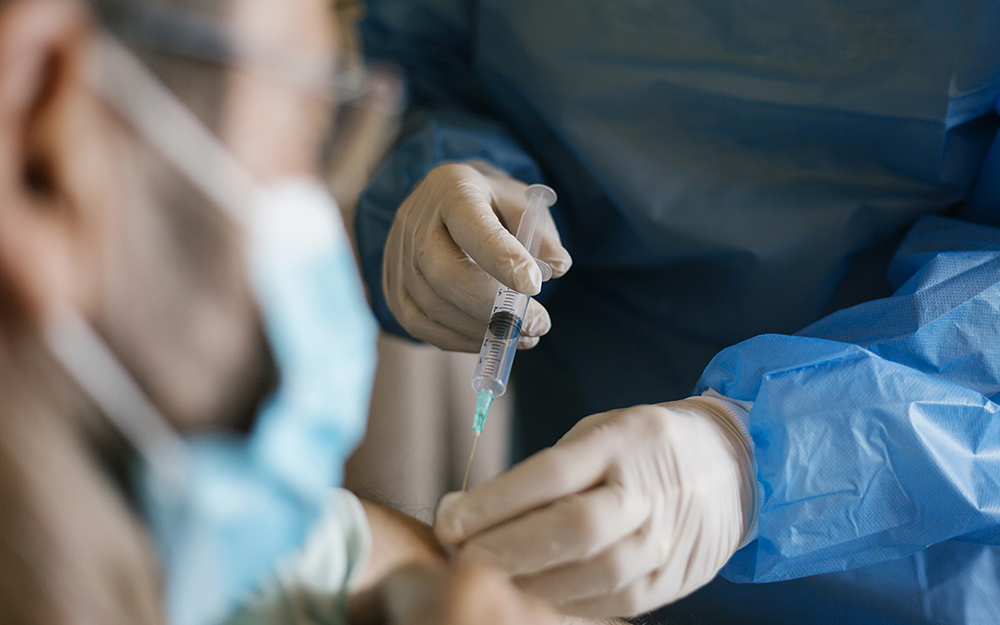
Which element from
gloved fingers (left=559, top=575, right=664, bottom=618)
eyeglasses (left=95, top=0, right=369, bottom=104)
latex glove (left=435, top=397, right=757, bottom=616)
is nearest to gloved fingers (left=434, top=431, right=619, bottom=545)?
latex glove (left=435, top=397, right=757, bottom=616)

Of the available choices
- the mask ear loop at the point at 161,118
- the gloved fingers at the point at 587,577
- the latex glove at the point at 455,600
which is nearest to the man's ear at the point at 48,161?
the mask ear loop at the point at 161,118

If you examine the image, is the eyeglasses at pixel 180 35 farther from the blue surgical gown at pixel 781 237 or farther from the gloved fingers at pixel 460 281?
the blue surgical gown at pixel 781 237

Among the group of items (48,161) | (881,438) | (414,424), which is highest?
(48,161)

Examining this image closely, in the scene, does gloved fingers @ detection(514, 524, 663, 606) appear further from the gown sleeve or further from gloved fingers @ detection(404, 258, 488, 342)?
gloved fingers @ detection(404, 258, 488, 342)

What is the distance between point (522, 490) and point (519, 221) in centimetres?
51

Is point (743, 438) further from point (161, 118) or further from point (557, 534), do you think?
point (161, 118)

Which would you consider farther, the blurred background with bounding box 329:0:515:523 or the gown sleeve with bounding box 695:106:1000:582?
the blurred background with bounding box 329:0:515:523

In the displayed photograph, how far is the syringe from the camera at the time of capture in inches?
31.2

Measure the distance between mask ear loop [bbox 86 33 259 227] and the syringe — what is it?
0.38 metres

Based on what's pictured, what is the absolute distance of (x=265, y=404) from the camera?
2.71ft

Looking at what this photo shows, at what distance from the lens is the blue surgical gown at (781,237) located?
0.69 metres

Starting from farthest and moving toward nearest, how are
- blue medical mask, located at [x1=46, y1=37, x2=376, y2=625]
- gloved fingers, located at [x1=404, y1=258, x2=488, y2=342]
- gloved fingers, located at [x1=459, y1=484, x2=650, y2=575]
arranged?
gloved fingers, located at [x1=404, y1=258, x2=488, y2=342] < gloved fingers, located at [x1=459, y1=484, x2=650, y2=575] < blue medical mask, located at [x1=46, y1=37, x2=376, y2=625]

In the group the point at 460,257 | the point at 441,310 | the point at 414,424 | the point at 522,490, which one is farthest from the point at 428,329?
the point at 522,490

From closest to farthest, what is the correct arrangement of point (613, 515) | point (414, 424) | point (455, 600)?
point (455, 600)
point (613, 515)
point (414, 424)
